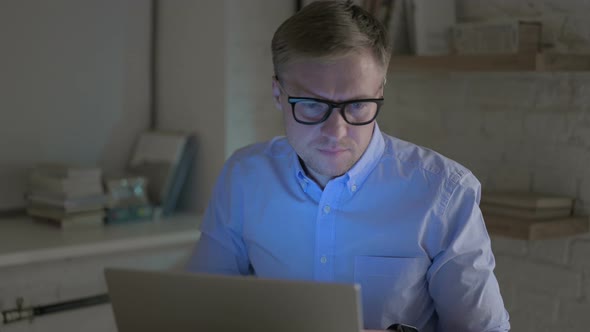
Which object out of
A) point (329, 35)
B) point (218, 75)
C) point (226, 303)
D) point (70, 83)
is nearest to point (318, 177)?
point (329, 35)

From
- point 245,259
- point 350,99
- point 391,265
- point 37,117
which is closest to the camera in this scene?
point 350,99

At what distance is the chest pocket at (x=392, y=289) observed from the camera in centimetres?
155

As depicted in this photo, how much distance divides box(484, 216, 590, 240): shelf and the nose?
2.76 feet

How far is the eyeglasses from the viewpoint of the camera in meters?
1.45

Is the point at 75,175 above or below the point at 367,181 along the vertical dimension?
below

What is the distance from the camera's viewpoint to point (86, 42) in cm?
284

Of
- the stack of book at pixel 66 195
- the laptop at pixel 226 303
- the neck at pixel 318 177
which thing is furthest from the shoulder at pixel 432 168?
the stack of book at pixel 66 195

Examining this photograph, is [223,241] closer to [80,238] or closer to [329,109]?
[329,109]

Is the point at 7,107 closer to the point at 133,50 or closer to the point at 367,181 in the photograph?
the point at 133,50

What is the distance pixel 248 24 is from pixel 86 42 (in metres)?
0.58

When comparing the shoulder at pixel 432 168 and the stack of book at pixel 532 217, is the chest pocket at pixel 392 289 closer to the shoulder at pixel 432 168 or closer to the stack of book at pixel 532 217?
the shoulder at pixel 432 168

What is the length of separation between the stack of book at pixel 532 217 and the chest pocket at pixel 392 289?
2.08ft

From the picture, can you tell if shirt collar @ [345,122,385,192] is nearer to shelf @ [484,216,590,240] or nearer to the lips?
the lips

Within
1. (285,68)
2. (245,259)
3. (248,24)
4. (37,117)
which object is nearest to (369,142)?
(285,68)
